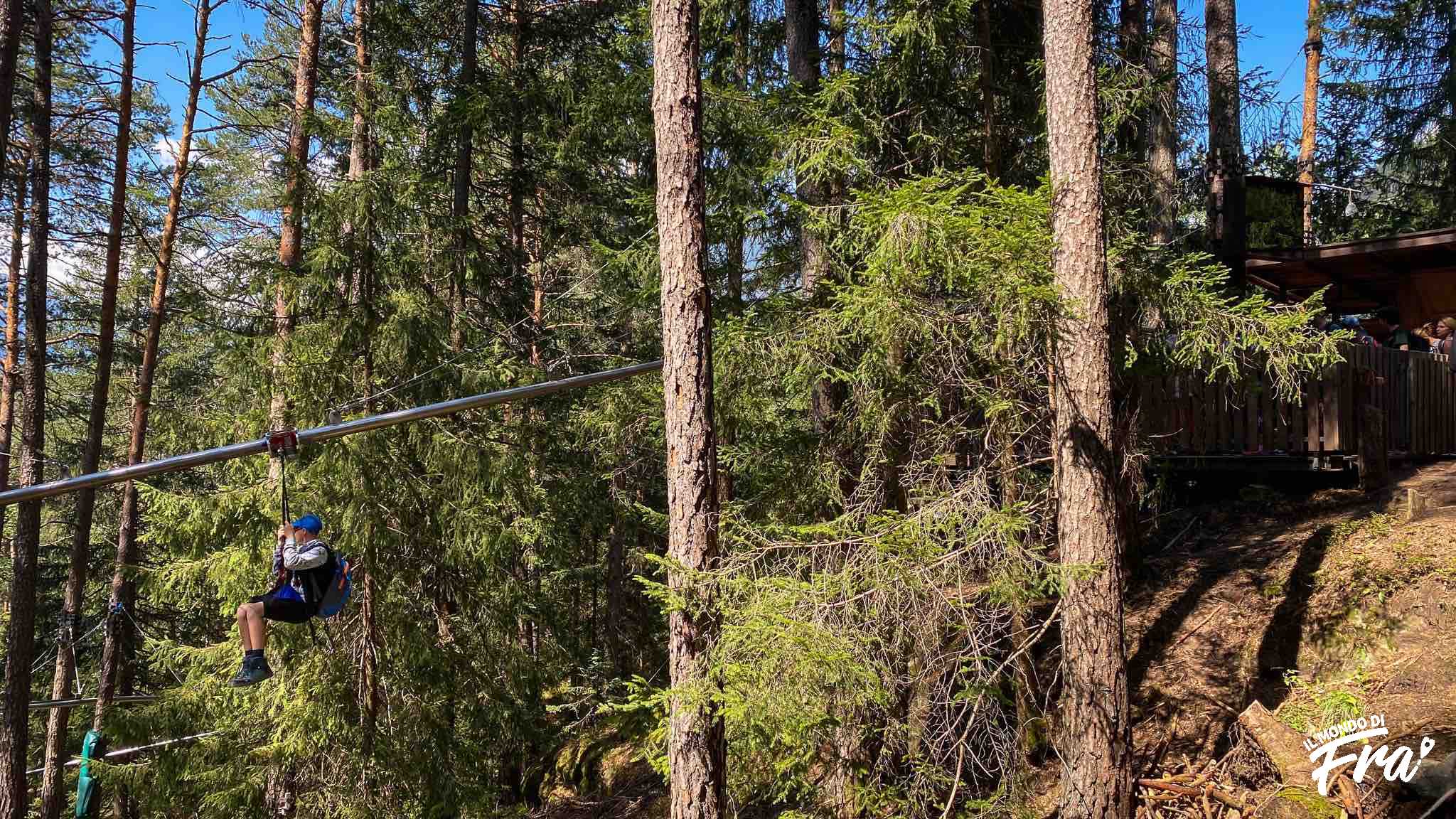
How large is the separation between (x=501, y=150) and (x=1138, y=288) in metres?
11.1

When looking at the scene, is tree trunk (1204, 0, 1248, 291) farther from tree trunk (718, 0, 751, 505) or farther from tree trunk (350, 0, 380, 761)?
tree trunk (350, 0, 380, 761)

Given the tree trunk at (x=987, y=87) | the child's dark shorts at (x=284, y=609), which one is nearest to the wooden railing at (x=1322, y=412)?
the tree trunk at (x=987, y=87)

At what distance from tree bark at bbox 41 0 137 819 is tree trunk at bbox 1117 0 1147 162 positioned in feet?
43.0

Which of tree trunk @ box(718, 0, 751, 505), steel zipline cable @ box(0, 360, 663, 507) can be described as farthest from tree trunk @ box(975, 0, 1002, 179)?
steel zipline cable @ box(0, 360, 663, 507)

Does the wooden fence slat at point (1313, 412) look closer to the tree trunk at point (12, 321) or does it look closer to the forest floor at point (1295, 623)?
the forest floor at point (1295, 623)

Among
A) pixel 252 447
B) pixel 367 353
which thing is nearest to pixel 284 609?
pixel 252 447


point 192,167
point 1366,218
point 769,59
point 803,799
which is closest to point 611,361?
point 769,59

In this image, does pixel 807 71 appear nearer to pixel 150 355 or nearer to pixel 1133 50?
pixel 1133 50

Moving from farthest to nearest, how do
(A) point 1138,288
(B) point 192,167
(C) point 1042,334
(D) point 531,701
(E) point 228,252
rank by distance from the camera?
(E) point 228,252
(B) point 192,167
(D) point 531,701
(A) point 1138,288
(C) point 1042,334

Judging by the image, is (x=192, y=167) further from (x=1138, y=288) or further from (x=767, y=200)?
(x=1138, y=288)

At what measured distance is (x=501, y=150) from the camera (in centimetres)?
1603

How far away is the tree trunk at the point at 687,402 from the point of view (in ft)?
23.6

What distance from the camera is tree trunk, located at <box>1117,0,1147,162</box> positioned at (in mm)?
10352

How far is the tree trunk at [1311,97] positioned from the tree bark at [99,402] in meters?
24.5
